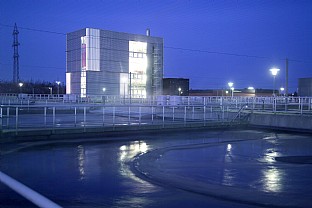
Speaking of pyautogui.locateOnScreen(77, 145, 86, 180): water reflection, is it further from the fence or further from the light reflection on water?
the fence

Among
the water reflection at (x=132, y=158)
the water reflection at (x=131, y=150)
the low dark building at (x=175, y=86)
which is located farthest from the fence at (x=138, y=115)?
the low dark building at (x=175, y=86)

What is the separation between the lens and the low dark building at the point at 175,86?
338 feet

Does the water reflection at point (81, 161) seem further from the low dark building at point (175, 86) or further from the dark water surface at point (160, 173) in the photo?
the low dark building at point (175, 86)

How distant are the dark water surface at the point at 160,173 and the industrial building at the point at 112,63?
47.9 metres

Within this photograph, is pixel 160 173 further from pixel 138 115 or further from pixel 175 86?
pixel 175 86

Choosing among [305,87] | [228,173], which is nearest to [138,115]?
[228,173]

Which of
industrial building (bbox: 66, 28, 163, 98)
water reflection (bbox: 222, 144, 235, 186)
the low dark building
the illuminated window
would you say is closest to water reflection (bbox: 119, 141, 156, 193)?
water reflection (bbox: 222, 144, 235, 186)

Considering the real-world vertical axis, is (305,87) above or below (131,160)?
above

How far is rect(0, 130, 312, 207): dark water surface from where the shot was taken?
23.4ft

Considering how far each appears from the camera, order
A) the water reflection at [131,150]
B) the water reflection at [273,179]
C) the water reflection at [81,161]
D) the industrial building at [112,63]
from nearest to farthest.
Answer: the water reflection at [273,179] → the water reflection at [81,161] → the water reflection at [131,150] → the industrial building at [112,63]

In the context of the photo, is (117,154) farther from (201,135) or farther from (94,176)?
(201,135)

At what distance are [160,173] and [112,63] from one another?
186ft

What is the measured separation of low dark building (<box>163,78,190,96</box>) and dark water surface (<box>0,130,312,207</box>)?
283ft

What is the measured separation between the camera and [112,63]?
65312 millimetres
